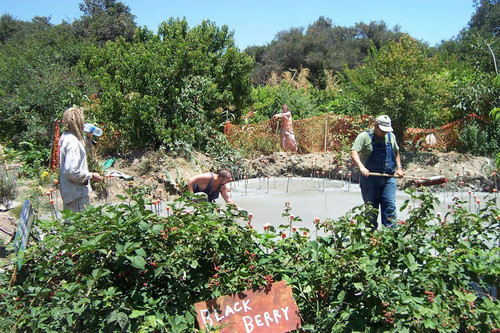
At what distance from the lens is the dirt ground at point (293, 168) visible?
10.1 m

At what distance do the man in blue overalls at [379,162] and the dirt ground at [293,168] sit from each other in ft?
13.3

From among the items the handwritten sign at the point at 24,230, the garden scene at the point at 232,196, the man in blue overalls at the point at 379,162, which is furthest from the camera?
the man in blue overalls at the point at 379,162

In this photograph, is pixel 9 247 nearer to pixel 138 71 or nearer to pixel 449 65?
pixel 138 71

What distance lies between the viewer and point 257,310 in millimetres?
2822

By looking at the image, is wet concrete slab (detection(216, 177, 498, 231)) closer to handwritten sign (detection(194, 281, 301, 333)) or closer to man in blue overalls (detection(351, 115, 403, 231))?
man in blue overalls (detection(351, 115, 403, 231))

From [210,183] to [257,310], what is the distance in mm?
3123

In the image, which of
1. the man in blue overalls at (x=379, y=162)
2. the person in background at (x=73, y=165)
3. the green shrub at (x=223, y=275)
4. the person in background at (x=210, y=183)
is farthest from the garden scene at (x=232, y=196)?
the person in background at (x=210, y=183)

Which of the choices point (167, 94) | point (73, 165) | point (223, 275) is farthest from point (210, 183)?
point (167, 94)

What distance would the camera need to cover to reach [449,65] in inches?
790

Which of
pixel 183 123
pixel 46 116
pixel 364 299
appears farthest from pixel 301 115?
pixel 364 299

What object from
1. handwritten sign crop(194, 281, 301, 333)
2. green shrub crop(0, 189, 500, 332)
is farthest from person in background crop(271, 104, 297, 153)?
handwritten sign crop(194, 281, 301, 333)

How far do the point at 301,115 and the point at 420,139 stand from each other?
16.3 feet

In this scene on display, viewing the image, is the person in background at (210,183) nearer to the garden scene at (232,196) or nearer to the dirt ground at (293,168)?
the garden scene at (232,196)

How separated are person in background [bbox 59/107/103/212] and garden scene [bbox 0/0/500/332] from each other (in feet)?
0.47
